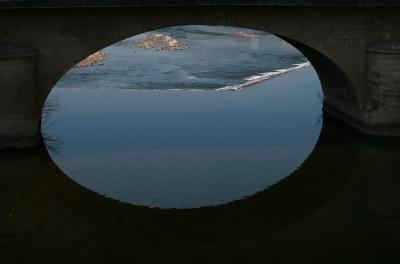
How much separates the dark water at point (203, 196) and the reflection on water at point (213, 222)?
0.03 metres

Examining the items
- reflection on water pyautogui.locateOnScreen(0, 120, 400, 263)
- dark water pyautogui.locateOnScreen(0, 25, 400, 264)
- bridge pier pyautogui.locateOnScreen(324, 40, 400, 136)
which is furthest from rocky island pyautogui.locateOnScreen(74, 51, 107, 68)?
bridge pier pyautogui.locateOnScreen(324, 40, 400, 136)

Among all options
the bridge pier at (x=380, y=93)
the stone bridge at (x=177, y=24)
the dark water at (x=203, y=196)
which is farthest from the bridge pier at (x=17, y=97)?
the bridge pier at (x=380, y=93)

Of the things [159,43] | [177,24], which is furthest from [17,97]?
[159,43]

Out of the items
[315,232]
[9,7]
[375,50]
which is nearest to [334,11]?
[375,50]

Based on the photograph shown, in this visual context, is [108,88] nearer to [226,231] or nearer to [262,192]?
[262,192]

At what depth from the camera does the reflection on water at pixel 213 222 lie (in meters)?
12.0

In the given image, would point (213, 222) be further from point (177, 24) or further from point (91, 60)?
point (91, 60)

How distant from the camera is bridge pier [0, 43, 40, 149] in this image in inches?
658

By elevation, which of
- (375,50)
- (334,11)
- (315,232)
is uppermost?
(334,11)

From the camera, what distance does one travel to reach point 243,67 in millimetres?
33219

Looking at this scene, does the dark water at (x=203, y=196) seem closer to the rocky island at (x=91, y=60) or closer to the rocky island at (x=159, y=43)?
the rocky island at (x=91, y=60)

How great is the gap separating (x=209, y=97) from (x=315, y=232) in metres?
13.8

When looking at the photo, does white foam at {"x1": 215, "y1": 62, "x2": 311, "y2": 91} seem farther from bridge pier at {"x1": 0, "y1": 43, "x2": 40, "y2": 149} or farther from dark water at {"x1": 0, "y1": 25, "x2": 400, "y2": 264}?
bridge pier at {"x1": 0, "y1": 43, "x2": 40, "y2": 149}

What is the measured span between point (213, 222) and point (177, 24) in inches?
279
